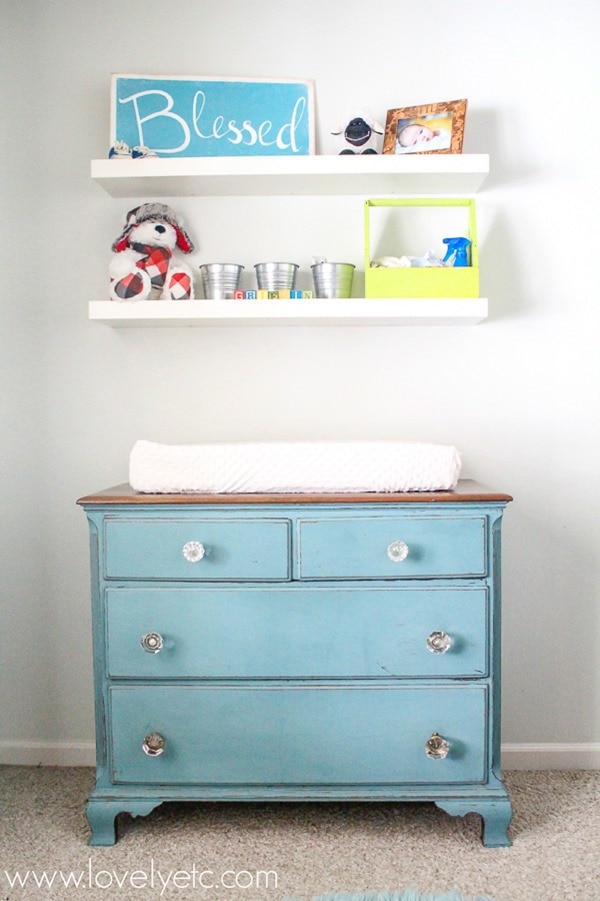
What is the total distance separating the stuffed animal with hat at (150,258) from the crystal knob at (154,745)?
1.20m

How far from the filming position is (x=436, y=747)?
1877mm

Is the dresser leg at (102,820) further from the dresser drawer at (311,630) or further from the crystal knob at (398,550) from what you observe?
the crystal knob at (398,550)

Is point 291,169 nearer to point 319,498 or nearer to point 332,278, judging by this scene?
point 332,278

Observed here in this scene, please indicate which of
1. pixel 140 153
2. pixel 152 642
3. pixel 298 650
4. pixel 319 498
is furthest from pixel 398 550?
pixel 140 153

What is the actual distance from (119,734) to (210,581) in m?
0.44

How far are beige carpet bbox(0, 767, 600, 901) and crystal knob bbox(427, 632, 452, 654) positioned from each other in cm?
50

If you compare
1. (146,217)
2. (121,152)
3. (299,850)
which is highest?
(121,152)

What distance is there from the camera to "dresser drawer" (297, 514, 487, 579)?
73.3 inches

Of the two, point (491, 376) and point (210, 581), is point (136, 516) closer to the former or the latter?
point (210, 581)

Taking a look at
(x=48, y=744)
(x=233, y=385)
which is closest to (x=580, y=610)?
(x=233, y=385)

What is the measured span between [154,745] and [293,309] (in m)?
1.20

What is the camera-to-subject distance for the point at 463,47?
2.33m

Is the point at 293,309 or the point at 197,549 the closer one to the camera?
the point at 197,549

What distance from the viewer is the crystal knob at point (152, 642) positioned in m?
1.88
